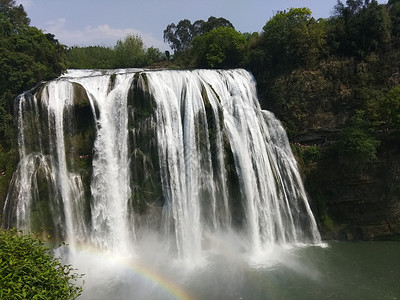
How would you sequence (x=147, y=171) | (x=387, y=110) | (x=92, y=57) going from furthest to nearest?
(x=92, y=57) < (x=387, y=110) < (x=147, y=171)

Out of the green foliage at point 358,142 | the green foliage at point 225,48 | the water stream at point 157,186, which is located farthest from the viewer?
the green foliage at point 225,48

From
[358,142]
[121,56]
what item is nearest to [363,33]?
[358,142]

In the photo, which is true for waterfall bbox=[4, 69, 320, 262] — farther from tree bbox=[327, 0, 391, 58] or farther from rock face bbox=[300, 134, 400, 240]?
tree bbox=[327, 0, 391, 58]

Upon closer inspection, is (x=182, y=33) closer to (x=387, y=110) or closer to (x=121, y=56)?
(x=121, y=56)

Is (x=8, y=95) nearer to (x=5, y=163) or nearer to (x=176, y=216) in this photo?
(x=5, y=163)

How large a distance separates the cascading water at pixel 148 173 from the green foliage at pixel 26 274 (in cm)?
724

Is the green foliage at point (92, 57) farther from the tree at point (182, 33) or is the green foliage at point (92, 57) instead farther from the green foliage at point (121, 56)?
the tree at point (182, 33)

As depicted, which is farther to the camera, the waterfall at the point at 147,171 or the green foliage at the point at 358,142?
the green foliage at the point at 358,142

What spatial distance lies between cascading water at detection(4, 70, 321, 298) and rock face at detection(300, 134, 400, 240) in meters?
1.70

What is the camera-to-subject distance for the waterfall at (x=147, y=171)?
1374cm

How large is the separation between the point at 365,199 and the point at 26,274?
1603cm

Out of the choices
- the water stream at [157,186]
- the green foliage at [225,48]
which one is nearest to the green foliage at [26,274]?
the water stream at [157,186]

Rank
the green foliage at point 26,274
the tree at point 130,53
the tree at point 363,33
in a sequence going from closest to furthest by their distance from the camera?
the green foliage at point 26,274
the tree at point 363,33
the tree at point 130,53

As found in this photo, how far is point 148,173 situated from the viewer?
578 inches
